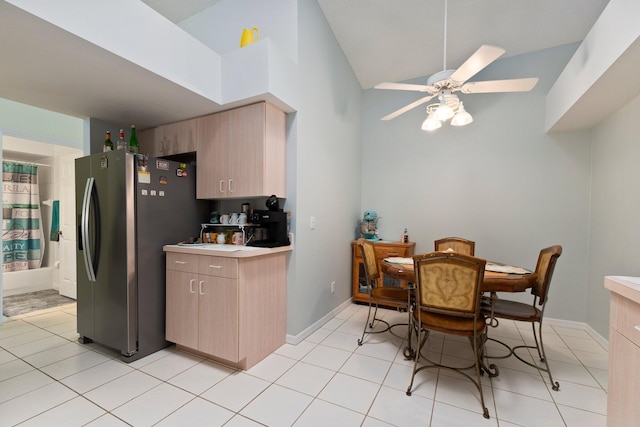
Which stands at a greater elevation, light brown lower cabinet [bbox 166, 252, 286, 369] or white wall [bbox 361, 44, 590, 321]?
white wall [bbox 361, 44, 590, 321]

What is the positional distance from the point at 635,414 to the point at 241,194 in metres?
2.68

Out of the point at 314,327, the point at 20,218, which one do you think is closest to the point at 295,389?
the point at 314,327

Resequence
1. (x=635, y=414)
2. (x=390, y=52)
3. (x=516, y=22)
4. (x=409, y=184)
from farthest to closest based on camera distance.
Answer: (x=409, y=184)
(x=390, y=52)
(x=516, y=22)
(x=635, y=414)

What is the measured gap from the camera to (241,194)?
2490 mm

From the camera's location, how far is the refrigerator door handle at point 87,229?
7.82 ft

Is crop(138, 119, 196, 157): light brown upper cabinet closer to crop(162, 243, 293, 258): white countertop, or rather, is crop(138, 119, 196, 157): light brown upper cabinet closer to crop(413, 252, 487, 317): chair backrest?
crop(162, 243, 293, 258): white countertop

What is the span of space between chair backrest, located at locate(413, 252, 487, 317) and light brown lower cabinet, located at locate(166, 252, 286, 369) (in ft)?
4.18

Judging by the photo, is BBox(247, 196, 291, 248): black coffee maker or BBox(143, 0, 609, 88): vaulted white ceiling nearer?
BBox(247, 196, 291, 248): black coffee maker

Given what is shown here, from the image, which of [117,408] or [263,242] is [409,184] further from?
[117,408]

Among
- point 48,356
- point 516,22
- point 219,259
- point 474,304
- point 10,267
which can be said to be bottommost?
point 48,356

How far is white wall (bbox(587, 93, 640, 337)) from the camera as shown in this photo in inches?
88.4

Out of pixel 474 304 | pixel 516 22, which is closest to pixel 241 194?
pixel 474 304

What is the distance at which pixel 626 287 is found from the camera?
1.12 m

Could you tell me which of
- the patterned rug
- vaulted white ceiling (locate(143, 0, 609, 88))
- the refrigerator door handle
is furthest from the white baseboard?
the patterned rug
